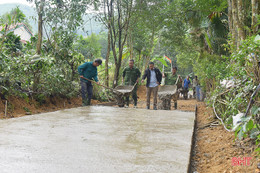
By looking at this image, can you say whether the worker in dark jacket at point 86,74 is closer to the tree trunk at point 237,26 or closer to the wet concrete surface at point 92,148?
the wet concrete surface at point 92,148

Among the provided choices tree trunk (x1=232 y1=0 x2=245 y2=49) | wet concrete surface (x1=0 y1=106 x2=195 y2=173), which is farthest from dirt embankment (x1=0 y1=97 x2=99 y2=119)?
tree trunk (x1=232 y1=0 x2=245 y2=49)

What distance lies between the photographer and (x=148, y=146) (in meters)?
2.89

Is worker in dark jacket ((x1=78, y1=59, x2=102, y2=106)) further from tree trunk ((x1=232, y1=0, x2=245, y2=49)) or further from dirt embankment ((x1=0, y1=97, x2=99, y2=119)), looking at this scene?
tree trunk ((x1=232, y1=0, x2=245, y2=49))

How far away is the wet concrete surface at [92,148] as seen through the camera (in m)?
2.16

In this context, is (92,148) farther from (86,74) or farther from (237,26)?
(86,74)

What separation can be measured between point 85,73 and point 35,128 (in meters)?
4.32

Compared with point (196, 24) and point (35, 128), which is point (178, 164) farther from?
point (196, 24)

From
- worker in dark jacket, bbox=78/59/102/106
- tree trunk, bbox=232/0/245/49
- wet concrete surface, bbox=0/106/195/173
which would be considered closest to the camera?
wet concrete surface, bbox=0/106/195/173

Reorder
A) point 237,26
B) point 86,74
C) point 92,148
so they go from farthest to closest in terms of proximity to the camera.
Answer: point 86,74 < point 237,26 < point 92,148

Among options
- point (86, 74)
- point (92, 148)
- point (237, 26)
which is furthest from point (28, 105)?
point (237, 26)

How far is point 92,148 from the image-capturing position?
2736 millimetres

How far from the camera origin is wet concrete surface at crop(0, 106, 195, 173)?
2.16m

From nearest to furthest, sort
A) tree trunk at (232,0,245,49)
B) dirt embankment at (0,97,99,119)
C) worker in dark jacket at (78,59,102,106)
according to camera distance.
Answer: tree trunk at (232,0,245,49) < dirt embankment at (0,97,99,119) < worker in dark jacket at (78,59,102,106)

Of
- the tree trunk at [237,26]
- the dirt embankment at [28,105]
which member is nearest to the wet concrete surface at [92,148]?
the tree trunk at [237,26]
